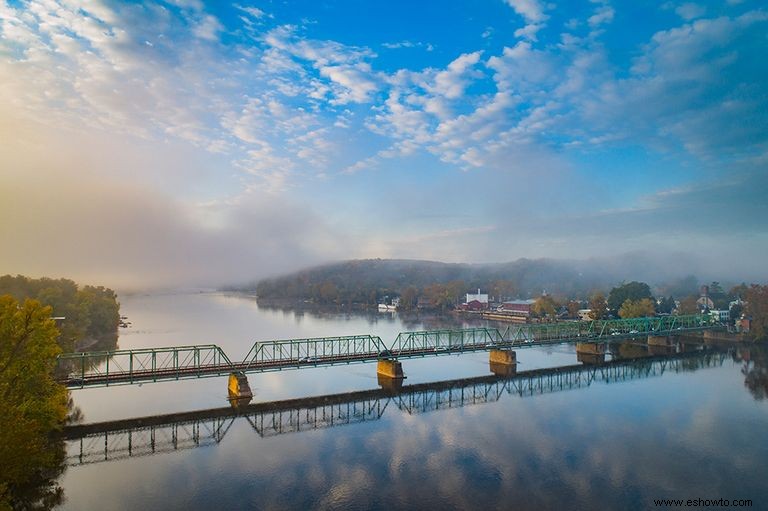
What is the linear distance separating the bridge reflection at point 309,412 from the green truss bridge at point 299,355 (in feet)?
10.8

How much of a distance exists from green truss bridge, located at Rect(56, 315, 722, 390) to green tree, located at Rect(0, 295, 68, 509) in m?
8.46

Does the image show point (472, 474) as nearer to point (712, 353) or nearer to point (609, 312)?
point (712, 353)

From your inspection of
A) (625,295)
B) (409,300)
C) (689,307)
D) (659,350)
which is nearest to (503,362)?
(659,350)

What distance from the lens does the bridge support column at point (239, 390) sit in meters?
40.2

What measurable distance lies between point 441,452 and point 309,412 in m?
12.4

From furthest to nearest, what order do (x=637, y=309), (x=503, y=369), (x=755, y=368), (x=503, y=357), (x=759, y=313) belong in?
(x=637, y=309) → (x=759, y=313) → (x=755, y=368) → (x=503, y=357) → (x=503, y=369)

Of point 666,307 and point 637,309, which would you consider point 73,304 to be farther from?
point 666,307

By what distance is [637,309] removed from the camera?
301ft

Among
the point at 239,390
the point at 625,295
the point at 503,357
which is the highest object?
the point at 625,295

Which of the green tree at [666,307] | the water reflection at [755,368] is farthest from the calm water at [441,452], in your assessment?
the green tree at [666,307]

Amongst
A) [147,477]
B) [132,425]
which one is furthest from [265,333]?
[147,477]

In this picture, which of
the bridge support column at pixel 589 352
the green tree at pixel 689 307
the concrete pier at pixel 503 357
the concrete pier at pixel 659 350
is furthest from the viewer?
the green tree at pixel 689 307

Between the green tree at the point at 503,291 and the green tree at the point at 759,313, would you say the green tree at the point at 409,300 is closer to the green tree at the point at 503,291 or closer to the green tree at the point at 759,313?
the green tree at the point at 503,291

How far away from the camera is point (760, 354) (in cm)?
6706
